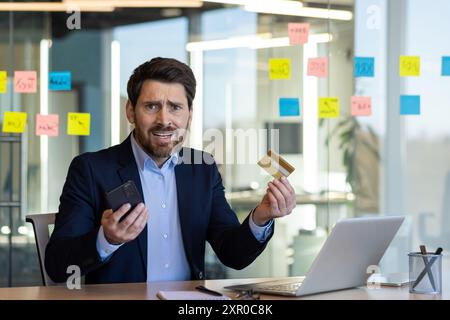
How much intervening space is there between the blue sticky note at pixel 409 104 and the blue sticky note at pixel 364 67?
0.23 metres

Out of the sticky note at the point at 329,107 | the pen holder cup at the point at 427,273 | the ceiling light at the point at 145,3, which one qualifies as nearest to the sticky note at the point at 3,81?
the ceiling light at the point at 145,3

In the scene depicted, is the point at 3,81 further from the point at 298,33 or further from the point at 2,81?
the point at 298,33

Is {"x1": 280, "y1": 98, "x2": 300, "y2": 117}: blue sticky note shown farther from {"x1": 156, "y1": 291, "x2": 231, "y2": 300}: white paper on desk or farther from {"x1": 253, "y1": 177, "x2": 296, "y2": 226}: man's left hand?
{"x1": 156, "y1": 291, "x2": 231, "y2": 300}: white paper on desk

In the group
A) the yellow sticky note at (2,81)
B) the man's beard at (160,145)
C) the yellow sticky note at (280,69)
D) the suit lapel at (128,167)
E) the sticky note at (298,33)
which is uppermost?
the sticky note at (298,33)

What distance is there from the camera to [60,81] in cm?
463

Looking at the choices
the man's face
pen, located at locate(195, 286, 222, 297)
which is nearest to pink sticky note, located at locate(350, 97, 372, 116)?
the man's face

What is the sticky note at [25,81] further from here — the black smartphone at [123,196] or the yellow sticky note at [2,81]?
the black smartphone at [123,196]

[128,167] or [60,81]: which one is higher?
[60,81]

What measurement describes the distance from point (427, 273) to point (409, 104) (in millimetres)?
2663

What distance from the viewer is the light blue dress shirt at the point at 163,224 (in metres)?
2.54

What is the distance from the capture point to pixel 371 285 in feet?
7.89

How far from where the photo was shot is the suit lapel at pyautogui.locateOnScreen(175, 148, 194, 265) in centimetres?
260

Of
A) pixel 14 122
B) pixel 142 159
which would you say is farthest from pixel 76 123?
pixel 142 159
